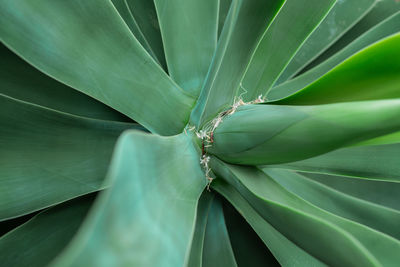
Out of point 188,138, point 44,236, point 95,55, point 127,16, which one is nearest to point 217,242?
point 188,138

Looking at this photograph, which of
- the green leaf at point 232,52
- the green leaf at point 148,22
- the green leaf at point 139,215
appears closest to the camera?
the green leaf at point 139,215

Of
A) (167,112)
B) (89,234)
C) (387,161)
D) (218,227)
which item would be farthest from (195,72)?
(89,234)

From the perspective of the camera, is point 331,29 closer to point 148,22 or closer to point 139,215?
point 148,22

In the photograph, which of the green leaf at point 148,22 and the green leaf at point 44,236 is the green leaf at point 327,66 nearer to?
the green leaf at point 148,22

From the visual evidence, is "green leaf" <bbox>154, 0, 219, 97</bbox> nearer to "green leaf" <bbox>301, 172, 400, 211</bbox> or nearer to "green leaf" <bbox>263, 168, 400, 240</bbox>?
"green leaf" <bbox>263, 168, 400, 240</bbox>

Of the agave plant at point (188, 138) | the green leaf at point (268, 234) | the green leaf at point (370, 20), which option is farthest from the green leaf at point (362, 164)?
the green leaf at point (370, 20)

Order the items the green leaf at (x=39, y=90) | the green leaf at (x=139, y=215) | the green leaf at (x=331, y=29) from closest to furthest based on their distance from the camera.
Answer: the green leaf at (x=139, y=215) < the green leaf at (x=39, y=90) < the green leaf at (x=331, y=29)

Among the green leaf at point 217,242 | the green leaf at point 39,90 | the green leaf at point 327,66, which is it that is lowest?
the green leaf at point 217,242

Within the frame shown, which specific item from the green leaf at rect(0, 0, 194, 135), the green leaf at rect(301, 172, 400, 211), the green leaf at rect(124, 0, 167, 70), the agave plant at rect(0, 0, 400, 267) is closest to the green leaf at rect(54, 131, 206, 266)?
the agave plant at rect(0, 0, 400, 267)

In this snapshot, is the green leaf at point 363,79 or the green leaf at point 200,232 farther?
the green leaf at point 200,232
